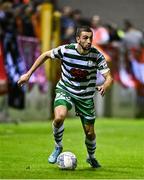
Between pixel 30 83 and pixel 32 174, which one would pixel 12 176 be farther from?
pixel 30 83

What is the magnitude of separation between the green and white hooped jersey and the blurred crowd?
9.32m

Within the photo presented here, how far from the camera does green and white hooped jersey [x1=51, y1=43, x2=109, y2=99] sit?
12.3 metres

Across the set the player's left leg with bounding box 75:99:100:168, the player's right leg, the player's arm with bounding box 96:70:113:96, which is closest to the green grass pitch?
the player's right leg

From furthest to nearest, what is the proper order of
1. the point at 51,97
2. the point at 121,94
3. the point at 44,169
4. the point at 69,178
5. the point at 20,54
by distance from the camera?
the point at 121,94 < the point at 51,97 < the point at 20,54 < the point at 44,169 < the point at 69,178

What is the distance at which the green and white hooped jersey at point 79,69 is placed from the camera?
12.3 meters

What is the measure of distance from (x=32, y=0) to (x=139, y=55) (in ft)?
14.7

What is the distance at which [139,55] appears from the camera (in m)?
30.2

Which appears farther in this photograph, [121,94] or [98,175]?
[121,94]

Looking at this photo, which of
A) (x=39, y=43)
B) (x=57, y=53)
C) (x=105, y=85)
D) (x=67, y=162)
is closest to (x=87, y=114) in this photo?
(x=105, y=85)

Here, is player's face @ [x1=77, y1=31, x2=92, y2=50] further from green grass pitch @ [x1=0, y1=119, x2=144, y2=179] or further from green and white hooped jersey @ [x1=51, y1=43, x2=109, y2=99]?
green grass pitch @ [x1=0, y1=119, x2=144, y2=179]

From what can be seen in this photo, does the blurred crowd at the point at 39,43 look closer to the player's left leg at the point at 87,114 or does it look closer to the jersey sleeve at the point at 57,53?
the jersey sleeve at the point at 57,53

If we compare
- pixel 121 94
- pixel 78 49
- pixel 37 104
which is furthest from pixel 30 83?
pixel 78 49

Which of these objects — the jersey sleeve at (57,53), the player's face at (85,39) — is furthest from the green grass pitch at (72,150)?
the player's face at (85,39)

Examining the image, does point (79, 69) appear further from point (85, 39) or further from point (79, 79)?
point (85, 39)
